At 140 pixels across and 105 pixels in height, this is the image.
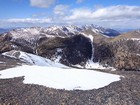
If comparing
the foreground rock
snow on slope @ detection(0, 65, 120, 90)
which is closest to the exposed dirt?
the foreground rock

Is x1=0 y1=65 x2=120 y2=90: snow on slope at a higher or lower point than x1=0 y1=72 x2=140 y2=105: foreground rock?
lower

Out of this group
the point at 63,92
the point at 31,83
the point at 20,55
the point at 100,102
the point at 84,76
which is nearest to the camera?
the point at 100,102

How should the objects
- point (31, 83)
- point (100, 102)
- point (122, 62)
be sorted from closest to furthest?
point (100, 102) → point (31, 83) → point (122, 62)

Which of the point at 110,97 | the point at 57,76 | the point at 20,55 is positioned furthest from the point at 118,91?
the point at 20,55

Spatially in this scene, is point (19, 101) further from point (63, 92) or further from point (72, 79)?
point (72, 79)

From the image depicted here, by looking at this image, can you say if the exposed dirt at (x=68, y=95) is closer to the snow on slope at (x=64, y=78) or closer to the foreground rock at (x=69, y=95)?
the foreground rock at (x=69, y=95)

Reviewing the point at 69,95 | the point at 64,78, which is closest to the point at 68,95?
the point at 69,95

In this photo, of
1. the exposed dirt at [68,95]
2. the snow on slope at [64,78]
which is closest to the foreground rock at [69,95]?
the exposed dirt at [68,95]

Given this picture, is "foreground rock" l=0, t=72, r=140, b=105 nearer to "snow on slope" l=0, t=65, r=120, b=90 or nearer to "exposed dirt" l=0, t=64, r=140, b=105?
"exposed dirt" l=0, t=64, r=140, b=105

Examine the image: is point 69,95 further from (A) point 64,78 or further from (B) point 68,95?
(A) point 64,78
